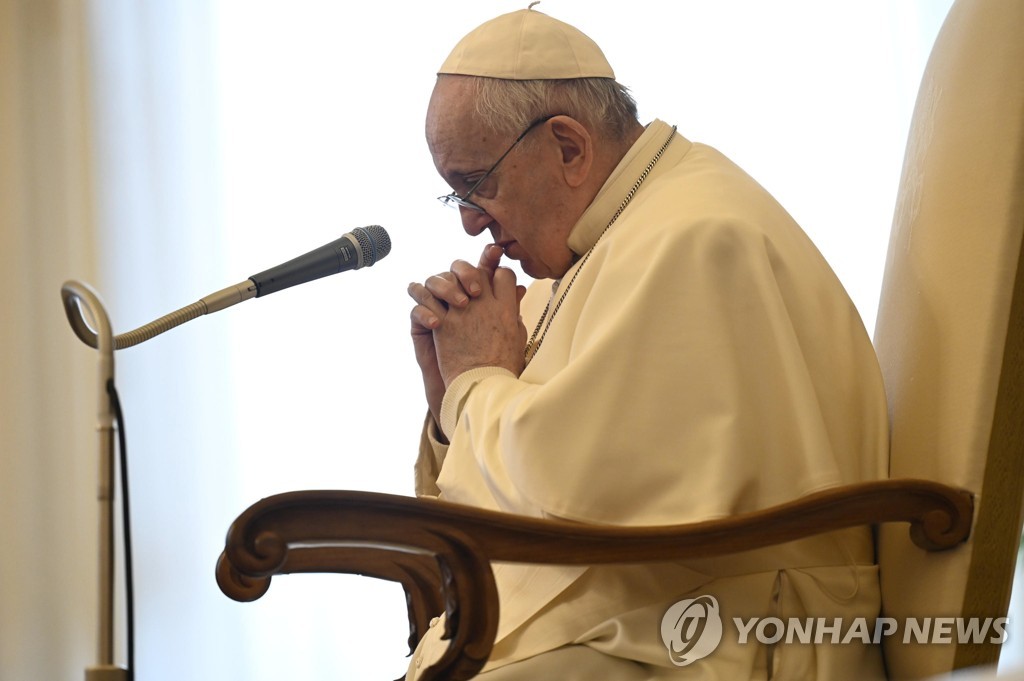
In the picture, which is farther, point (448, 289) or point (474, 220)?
point (474, 220)

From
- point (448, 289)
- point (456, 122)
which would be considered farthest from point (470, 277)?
point (456, 122)

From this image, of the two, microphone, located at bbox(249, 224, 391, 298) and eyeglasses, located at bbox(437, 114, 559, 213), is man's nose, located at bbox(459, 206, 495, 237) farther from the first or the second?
microphone, located at bbox(249, 224, 391, 298)

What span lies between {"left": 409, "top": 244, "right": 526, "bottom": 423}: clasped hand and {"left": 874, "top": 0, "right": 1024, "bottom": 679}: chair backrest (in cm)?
64

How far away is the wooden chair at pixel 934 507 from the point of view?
1.36m

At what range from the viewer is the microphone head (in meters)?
1.82

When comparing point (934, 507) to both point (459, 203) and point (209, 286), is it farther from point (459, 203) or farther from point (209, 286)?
point (209, 286)

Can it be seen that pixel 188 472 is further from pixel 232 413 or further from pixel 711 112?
pixel 711 112

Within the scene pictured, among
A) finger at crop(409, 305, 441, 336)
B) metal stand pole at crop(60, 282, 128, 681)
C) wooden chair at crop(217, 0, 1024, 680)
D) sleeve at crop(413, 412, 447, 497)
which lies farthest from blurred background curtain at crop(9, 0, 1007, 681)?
metal stand pole at crop(60, 282, 128, 681)

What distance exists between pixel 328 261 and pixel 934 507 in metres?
0.97

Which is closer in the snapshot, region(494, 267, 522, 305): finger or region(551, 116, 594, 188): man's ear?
region(494, 267, 522, 305): finger

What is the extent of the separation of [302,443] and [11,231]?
4.15 feet

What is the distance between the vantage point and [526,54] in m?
2.16

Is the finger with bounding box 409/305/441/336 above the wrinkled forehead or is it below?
below

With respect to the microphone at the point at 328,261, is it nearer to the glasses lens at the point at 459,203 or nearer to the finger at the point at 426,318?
the finger at the point at 426,318
